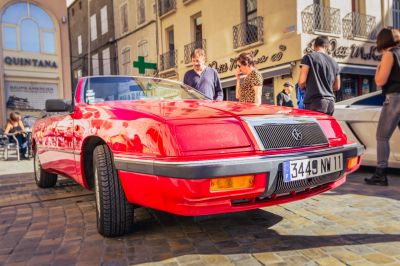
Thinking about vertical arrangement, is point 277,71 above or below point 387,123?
above

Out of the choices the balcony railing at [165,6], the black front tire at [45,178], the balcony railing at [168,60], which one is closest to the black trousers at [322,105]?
the black front tire at [45,178]

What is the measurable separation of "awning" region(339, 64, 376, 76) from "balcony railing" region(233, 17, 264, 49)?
2959 millimetres

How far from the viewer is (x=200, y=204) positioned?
215 cm

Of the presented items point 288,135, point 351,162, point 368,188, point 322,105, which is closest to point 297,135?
point 288,135

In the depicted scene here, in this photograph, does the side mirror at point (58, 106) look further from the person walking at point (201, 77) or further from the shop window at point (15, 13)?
the shop window at point (15, 13)

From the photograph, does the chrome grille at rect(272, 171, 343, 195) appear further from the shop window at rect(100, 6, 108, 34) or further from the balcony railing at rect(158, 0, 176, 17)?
the shop window at rect(100, 6, 108, 34)

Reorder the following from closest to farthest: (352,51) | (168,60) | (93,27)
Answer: (352,51)
(168,60)
(93,27)

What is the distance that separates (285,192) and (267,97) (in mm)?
11173

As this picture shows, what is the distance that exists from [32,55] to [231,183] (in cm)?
1721

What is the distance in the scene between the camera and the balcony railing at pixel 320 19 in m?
12.0

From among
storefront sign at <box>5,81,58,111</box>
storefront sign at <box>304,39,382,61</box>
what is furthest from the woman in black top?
storefront sign at <box>304,39,382,61</box>

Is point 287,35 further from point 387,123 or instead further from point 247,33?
point 387,123

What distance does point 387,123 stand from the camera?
13.4 ft

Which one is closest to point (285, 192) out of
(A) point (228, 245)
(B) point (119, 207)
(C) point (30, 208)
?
(A) point (228, 245)
